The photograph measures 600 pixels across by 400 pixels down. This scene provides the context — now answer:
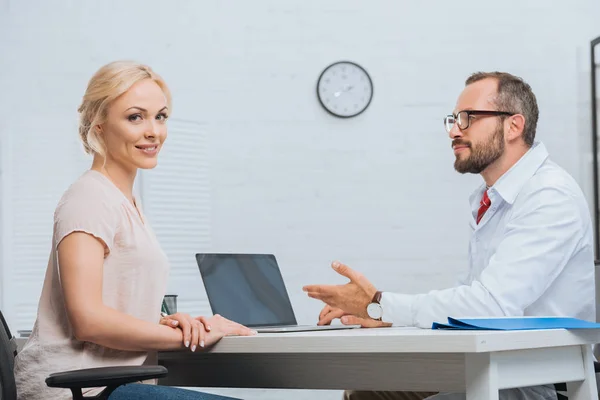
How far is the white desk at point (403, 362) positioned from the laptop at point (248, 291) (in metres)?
0.11

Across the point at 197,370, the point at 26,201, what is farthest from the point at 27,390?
the point at 26,201

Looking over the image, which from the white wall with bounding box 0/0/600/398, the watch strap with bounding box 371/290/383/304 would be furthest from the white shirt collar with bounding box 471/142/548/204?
the white wall with bounding box 0/0/600/398

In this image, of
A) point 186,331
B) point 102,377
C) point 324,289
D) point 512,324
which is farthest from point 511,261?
point 102,377

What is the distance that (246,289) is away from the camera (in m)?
2.22

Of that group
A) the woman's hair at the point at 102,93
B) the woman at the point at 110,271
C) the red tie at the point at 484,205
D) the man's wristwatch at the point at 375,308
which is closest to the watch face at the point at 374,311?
the man's wristwatch at the point at 375,308

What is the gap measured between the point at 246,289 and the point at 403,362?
1.65 ft

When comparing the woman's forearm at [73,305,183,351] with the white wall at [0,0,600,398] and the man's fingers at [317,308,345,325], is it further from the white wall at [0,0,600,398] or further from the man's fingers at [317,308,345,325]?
the white wall at [0,0,600,398]

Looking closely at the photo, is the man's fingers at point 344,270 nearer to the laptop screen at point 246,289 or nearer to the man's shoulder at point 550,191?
the laptop screen at point 246,289

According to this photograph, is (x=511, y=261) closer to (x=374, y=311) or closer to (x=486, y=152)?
(x=374, y=311)

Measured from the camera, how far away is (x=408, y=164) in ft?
17.4

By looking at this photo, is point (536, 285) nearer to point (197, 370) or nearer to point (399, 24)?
point (197, 370)

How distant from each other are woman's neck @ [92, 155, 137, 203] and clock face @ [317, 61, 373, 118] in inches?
138

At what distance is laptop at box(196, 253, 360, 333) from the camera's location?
213 centimetres

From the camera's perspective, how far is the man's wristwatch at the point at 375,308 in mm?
2154
